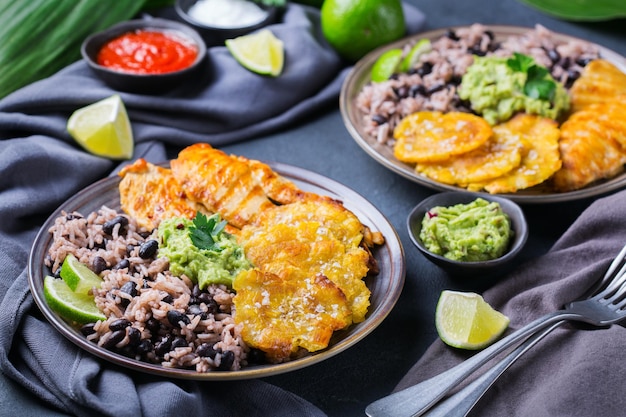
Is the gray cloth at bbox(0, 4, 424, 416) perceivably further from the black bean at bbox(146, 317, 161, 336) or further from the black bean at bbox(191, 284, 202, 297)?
the black bean at bbox(191, 284, 202, 297)

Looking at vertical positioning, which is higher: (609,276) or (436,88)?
(436,88)

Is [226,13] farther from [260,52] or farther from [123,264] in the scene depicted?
[123,264]

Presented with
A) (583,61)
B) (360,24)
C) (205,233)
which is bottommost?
(583,61)

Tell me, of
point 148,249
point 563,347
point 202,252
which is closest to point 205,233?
→ point 202,252

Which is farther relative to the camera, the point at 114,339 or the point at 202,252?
the point at 202,252

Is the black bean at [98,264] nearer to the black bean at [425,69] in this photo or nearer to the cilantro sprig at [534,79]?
the black bean at [425,69]

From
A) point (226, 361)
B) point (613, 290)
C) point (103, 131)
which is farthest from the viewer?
point (103, 131)

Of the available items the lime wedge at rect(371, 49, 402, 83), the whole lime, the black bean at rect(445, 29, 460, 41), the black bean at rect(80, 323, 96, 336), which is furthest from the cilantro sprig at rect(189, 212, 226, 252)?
the black bean at rect(445, 29, 460, 41)
